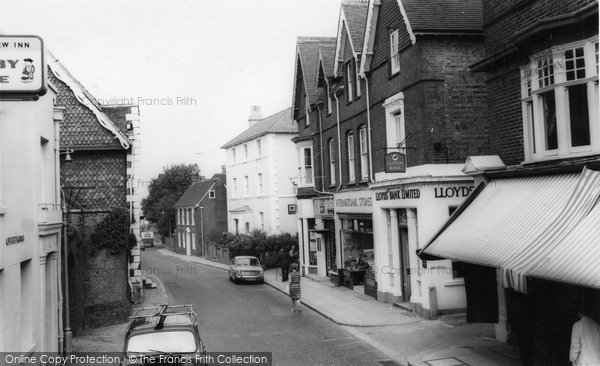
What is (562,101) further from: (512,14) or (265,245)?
(265,245)

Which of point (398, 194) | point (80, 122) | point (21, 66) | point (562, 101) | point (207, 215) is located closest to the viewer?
point (21, 66)

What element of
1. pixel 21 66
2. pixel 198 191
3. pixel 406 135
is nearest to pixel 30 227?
pixel 21 66

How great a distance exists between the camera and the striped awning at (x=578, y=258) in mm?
8407

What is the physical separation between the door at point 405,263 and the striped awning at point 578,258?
35.2 feet

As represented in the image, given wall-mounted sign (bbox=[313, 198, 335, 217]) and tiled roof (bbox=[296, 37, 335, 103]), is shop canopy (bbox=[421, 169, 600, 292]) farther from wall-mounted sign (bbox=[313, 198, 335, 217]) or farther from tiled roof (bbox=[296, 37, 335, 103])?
tiled roof (bbox=[296, 37, 335, 103])

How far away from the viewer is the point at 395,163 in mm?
18578

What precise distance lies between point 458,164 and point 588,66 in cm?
722

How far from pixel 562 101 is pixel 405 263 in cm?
981

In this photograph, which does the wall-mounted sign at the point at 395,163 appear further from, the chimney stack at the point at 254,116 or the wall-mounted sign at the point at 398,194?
the chimney stack at the point at 254,116

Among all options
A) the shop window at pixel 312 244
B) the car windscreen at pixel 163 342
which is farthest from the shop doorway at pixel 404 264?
the shop window at pixel 312 244

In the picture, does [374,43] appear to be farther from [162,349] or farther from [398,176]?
[162,349]

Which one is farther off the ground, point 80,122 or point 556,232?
point 80,122

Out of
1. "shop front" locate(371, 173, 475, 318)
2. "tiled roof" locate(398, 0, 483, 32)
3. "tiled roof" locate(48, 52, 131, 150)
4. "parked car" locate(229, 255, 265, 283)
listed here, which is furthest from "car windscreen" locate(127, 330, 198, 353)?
"parked car" locate(229, 255, 265, 283)

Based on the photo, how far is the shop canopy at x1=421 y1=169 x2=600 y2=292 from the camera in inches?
382
